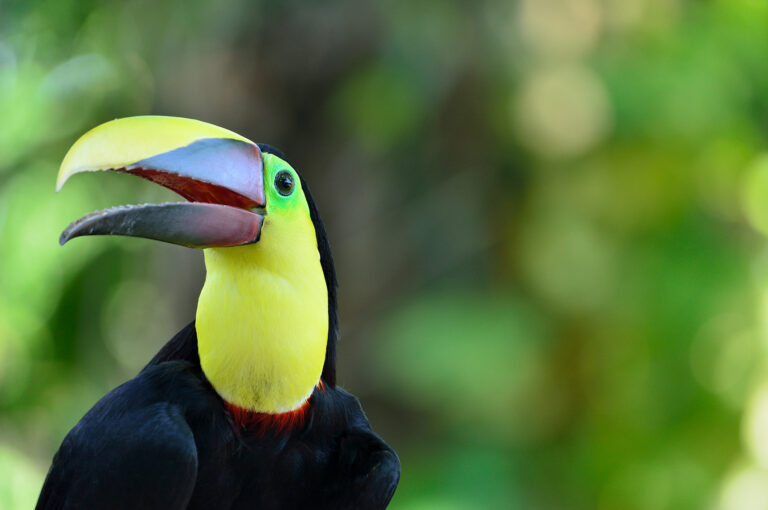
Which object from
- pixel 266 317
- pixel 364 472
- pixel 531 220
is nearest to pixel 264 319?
pixel 266 317

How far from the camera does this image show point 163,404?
1.53 m

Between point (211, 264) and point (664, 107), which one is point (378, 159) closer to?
point (664, 107)

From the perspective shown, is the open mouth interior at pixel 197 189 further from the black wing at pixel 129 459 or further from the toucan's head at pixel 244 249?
the black wing at pixel 129 459

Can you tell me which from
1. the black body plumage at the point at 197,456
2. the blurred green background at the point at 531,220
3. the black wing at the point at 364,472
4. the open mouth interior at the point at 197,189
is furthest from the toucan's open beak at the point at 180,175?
the blurred green background at the point at 531,220

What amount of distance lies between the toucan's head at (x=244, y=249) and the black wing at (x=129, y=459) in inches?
4.4

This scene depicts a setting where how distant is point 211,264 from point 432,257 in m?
2.74

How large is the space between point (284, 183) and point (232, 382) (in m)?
0.33

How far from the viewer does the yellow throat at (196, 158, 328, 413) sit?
1.48 metres

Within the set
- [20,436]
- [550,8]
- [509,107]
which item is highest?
[550,8]

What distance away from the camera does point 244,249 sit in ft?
4.85

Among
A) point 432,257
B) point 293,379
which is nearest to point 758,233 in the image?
point 432,257

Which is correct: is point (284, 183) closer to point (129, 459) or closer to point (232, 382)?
point (232, 382)

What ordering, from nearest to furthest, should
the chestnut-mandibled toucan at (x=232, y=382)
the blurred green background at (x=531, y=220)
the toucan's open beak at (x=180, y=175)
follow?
the toucan's open beak at (x=180, y=175) → the chestnut-mandibled toucan at (x=232, y=382) → the blurred green background at (x=531, y=220)

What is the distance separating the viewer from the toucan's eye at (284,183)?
1534mm
